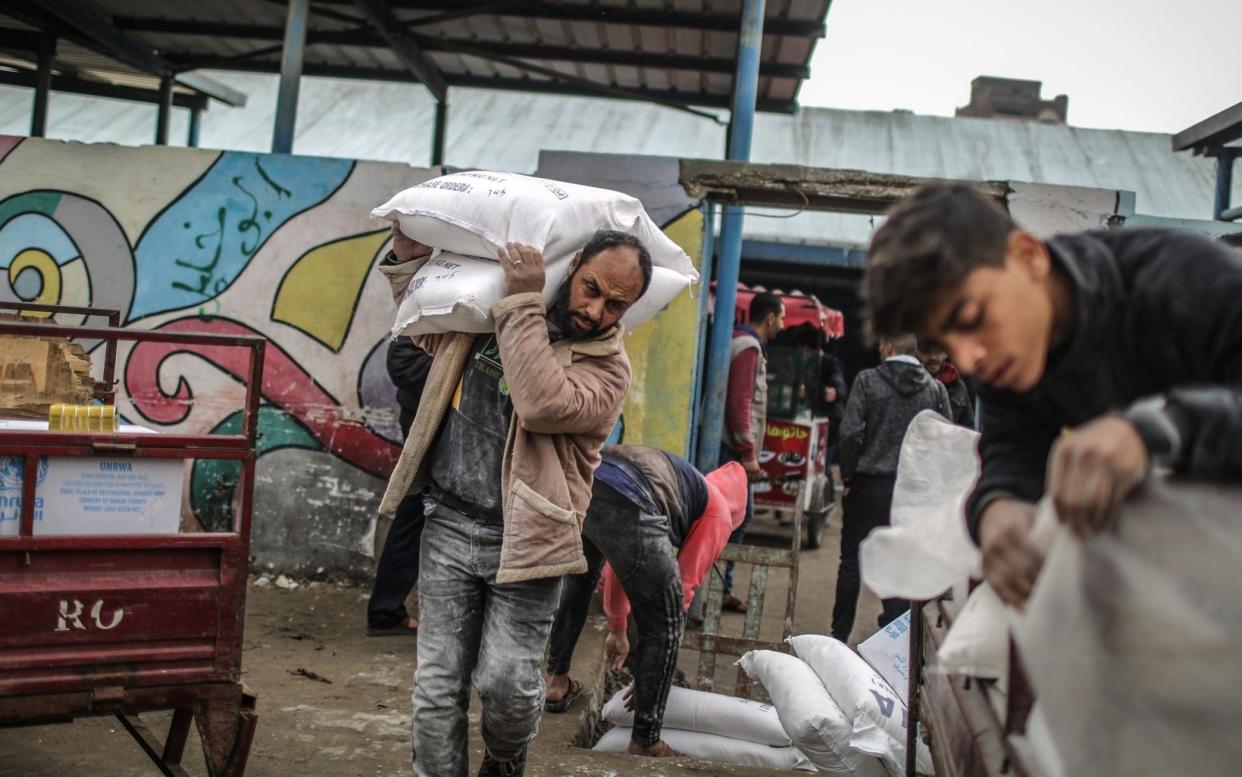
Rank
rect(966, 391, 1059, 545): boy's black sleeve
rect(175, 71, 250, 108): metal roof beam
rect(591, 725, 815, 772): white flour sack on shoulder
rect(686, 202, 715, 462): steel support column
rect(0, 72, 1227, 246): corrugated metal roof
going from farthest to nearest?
rect(0, 72, 1227, 246): corrugated metal roof, rect(175, 71, 250, 108): metal roof beam, rect(686, 202, 715, 462): steel support column, rect(591, 725, 815, 772): white flour sack on shoulder, rect(966, 391, 1059, 545): boy's black sleeve

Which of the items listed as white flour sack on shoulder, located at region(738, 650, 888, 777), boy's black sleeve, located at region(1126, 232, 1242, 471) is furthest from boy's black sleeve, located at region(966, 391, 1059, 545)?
white flour sack on shoulder, located at region(738, 650, 888, 777)

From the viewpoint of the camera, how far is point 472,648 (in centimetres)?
302

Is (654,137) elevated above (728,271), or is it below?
above

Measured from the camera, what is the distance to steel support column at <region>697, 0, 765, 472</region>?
6.59 meters

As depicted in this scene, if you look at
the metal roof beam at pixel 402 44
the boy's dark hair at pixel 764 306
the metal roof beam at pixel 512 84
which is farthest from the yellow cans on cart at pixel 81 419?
the metal roof beam at pixel 512 84

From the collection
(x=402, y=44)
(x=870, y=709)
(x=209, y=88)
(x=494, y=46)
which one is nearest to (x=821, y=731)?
(x=870, y=709)

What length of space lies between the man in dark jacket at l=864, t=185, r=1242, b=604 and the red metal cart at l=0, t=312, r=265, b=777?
6.85 feet

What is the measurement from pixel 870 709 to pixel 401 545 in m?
2.83

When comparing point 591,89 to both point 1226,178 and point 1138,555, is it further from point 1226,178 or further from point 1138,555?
point 1138,555

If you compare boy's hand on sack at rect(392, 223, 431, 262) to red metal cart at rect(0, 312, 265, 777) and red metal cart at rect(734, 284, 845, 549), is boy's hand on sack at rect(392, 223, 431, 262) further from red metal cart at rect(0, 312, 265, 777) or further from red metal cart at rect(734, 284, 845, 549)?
red metal cart at rect(734, 284, 845, 549)

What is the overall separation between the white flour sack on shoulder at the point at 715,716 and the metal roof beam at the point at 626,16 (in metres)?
5.74

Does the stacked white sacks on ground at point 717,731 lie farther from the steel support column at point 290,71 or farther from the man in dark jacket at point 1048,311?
the steel support column at point 290,71

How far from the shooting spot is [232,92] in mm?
12695

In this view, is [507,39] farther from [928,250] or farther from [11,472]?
[928,250]
